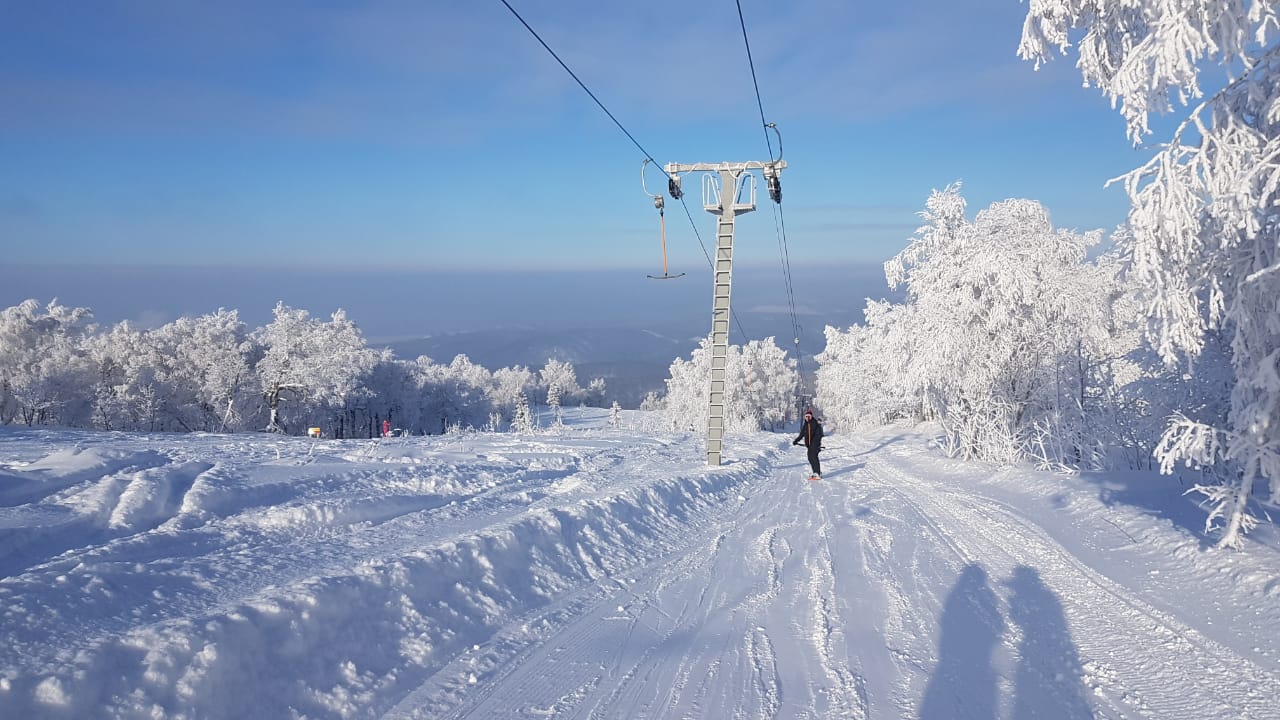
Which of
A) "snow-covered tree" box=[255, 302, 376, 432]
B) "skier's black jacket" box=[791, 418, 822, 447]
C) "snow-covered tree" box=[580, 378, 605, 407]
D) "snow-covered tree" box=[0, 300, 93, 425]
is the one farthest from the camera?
"snow-covered tree" box=[580, 378, 605, 407]

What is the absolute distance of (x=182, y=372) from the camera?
41.2 meters

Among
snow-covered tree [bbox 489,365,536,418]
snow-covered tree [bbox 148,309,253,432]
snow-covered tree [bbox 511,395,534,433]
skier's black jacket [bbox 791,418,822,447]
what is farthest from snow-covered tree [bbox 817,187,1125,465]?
snow-covered tree [bbox 489,365,536,418]

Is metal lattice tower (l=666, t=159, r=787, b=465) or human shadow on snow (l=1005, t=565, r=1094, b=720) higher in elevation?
metal lattice tower (l=666, t=159, r=787, b=465)

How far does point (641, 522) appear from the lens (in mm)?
9359

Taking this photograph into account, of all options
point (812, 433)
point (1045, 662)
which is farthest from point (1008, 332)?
point (1045, 662)

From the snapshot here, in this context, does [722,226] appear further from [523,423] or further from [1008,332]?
[523,423]

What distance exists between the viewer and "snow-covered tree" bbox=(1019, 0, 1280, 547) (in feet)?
16.7

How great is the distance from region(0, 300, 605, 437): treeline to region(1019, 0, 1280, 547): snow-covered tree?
101 ft

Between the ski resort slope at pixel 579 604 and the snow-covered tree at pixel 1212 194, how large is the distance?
1.74m

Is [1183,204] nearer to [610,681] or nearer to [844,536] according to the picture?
[844,536]

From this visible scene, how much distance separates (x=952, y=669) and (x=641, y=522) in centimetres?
526

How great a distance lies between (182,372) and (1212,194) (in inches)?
1931

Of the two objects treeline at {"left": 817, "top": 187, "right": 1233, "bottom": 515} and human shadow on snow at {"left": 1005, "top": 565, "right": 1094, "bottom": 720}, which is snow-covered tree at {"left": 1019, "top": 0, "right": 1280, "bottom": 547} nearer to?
human shadow on snow at {"left": 1005, "top": 565, "right": 1094, "bottom": 720}

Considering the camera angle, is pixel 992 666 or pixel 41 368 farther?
pixel 41 368
